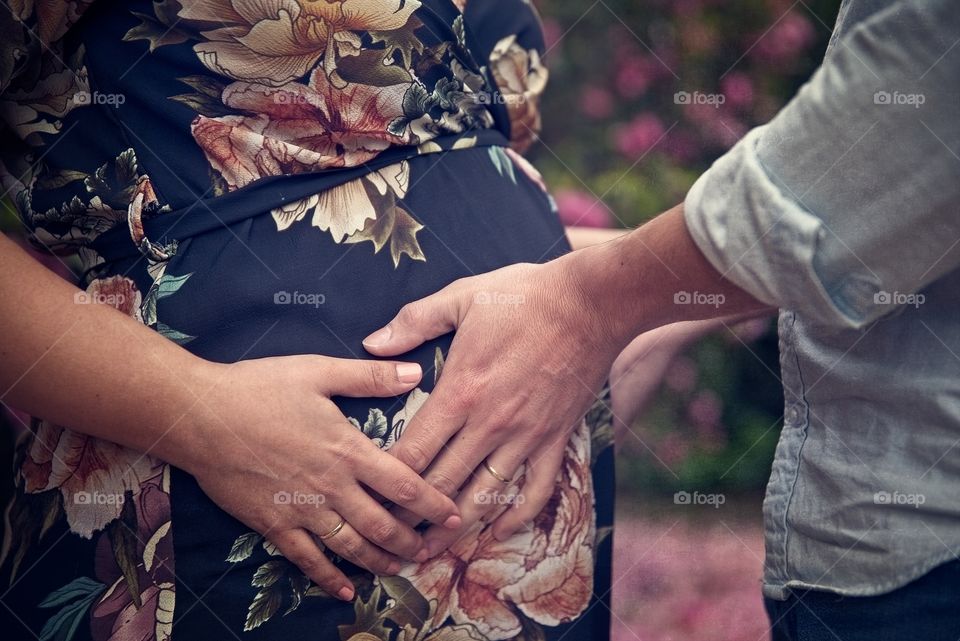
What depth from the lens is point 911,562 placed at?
69cm

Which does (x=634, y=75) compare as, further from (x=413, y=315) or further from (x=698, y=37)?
(x=413, y=315)

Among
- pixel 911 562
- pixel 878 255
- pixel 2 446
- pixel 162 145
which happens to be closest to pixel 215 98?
pixel 162 145

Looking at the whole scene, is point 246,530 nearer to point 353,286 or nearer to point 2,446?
point 353,286

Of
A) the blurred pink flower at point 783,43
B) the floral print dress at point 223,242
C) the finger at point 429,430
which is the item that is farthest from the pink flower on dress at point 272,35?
the blurred pink flower at point 783,43

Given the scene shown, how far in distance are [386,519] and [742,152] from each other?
0.48 meters

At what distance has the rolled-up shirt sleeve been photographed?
598mm

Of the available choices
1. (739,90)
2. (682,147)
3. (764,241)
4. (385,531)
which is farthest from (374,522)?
(739,90)

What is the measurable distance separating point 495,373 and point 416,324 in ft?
0.31

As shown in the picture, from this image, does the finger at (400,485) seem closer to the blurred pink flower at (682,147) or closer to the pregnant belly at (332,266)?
the pregnant belly at (332,266)

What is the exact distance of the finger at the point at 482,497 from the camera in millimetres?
876

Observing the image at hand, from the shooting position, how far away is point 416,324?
2.81 ft

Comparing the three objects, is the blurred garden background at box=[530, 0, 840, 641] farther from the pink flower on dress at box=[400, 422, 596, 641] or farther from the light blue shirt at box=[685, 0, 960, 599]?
the light blue shirt at box=[685, 0, 960, 599]

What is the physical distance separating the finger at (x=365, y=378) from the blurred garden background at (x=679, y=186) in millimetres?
1230

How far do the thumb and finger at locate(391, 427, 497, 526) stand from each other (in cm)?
11
